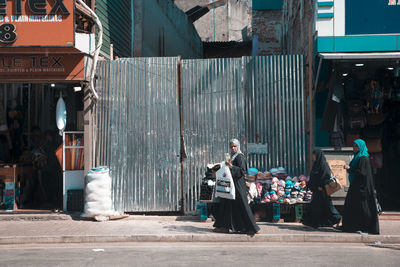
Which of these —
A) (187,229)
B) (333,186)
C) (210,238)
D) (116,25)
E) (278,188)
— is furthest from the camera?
(116,25)

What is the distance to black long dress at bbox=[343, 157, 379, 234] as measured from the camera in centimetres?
877

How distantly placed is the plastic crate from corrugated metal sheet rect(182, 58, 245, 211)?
2545mm

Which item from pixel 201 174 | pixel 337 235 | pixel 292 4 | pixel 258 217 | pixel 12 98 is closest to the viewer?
pixel 337 235

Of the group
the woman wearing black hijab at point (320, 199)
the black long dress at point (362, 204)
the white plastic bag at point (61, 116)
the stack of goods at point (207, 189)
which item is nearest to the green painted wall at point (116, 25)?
the white plastic bag at point (61, 116)

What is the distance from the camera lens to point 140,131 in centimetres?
1102

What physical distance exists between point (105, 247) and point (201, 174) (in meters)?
3.44

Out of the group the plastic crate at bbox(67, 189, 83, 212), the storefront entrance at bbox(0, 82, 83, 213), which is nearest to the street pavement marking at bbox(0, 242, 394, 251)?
the plastic crate at bbox(67, 189, 83, 212)

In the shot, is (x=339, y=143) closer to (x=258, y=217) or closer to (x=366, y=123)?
(x=366, y=123)

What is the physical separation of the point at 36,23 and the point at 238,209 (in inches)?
233

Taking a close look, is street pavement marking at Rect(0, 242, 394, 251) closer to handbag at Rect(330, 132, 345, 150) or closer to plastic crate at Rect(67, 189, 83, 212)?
plastic crate at Rect(67, 189, 83, 212)

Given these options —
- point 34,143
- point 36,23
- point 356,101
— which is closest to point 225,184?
point 356,101

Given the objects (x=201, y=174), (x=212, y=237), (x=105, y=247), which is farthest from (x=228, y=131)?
(x=105, y=247)

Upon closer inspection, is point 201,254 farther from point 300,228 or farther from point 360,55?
point 360,55

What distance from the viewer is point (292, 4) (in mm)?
16156
